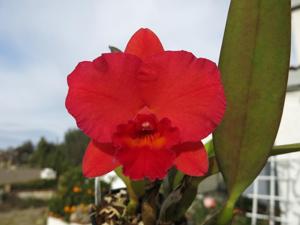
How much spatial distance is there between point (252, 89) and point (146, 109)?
0.12 metres

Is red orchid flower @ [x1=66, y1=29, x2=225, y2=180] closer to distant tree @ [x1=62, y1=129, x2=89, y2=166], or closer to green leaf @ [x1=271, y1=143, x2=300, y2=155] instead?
green leaf @ [x1=271, y1=143, x2=300, y2=155]

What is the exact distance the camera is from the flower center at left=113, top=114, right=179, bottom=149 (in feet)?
0.97

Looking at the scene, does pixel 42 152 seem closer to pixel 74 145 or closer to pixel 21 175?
pixel 21 175

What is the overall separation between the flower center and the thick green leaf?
0.07 m

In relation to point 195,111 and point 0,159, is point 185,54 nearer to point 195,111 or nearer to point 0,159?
point 195,111

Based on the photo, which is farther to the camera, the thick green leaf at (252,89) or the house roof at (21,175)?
the house roof at (21,175)

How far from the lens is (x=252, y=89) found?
336 mm

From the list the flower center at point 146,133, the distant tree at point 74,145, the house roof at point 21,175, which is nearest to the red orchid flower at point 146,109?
the flower center at point 146,133

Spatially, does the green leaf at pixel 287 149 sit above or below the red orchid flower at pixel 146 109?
below

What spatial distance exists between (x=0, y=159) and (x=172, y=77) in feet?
65.4

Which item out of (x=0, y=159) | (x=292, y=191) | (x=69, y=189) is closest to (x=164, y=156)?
(x=292, y=191)

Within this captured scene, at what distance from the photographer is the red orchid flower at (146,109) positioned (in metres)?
0.30

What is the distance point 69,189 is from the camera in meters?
3.21

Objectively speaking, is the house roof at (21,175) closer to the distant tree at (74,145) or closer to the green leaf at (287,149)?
the distant tree at (74,145)
